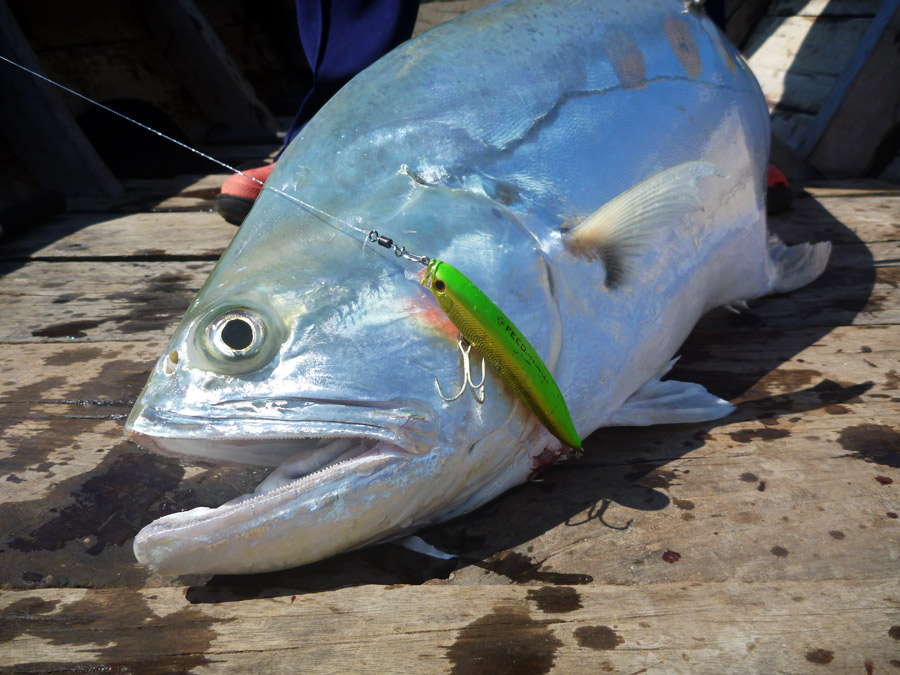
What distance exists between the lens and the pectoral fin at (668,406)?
176 centimetres

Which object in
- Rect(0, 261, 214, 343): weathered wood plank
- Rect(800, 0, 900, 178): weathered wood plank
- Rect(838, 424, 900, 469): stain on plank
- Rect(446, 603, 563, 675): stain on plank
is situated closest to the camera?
Rect(446, 603, 563, 675): stain on plank

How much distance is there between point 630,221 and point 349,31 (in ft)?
6.64

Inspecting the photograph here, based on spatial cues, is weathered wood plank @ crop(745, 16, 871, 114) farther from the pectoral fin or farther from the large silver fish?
the pectoral fin

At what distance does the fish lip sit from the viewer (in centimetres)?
124

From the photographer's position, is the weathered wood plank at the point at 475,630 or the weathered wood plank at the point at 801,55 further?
the weathered wood plank at the point at 801,55

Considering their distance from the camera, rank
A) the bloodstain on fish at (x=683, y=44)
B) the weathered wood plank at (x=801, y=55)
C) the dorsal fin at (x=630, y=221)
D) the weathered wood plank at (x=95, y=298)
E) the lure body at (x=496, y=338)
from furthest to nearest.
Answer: the weathered wood plank at (x=801, y=55)
the weathered wood plank at (x=95, y=298)
the bloodstain on fish at (x=683, y=44)
the dorsal fin at (x=630, y=221)
the lure body at (x=496, y=338)

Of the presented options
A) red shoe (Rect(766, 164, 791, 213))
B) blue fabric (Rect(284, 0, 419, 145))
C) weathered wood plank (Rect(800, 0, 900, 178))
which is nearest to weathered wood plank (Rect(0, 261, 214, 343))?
blue fabric (Rect(284, 0, 419, 145))

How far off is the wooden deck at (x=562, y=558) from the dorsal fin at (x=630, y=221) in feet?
1.51

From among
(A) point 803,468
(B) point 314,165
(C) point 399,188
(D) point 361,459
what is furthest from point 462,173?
(A) point 803,468

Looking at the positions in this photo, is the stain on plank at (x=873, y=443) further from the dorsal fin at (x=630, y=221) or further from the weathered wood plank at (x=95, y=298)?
the weathered wood plank at (x=95, y=298)

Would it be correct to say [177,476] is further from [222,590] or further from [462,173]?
[462,173]

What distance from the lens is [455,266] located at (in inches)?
55.4

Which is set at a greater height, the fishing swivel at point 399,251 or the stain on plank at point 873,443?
the fishing swivel at point 399,251

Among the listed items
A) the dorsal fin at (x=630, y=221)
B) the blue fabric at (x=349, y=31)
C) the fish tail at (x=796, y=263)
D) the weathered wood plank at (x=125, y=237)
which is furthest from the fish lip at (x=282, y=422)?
the blue fabric at (x=349, y=31)
